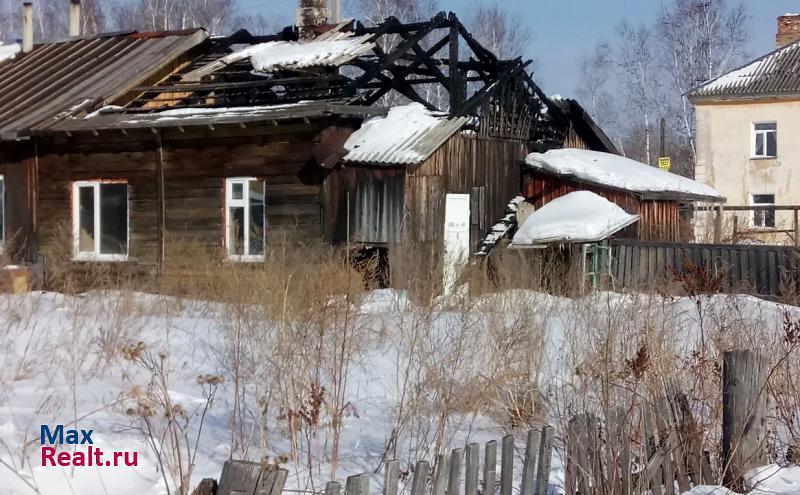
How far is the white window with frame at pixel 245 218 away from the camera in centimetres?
1505

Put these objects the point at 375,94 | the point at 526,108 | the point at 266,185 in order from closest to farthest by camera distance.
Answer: the point at 266,185
the point at 375,94
the point at 526,108

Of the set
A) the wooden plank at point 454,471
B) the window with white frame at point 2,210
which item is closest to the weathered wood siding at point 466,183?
the window with white frame at point 2,210

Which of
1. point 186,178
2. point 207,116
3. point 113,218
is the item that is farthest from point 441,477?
point 113,218

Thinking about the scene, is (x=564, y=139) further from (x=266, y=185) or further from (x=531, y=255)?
(x=266, y=185)

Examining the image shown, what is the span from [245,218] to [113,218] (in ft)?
8.87

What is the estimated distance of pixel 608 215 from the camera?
54.3ft

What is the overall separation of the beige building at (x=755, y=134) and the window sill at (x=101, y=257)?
1922 cm

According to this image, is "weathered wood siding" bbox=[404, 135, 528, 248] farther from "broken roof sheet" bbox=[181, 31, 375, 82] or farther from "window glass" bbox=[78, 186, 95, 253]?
"window glass" bbox=[78, 186, 95, 253]

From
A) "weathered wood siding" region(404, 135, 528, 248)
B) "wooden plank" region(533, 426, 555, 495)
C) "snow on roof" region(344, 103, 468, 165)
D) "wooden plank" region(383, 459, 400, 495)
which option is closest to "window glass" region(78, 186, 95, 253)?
"snow on roof" region(344, 103, 468, 165)

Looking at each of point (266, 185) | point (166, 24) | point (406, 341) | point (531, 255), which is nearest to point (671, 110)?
point (166, 24)

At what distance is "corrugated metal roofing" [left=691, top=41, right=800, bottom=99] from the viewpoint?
92.4 feet

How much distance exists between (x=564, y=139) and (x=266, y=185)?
869 centimetres

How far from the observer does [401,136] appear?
15586 mm

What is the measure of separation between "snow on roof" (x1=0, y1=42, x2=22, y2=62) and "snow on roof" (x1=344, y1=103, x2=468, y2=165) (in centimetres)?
943
